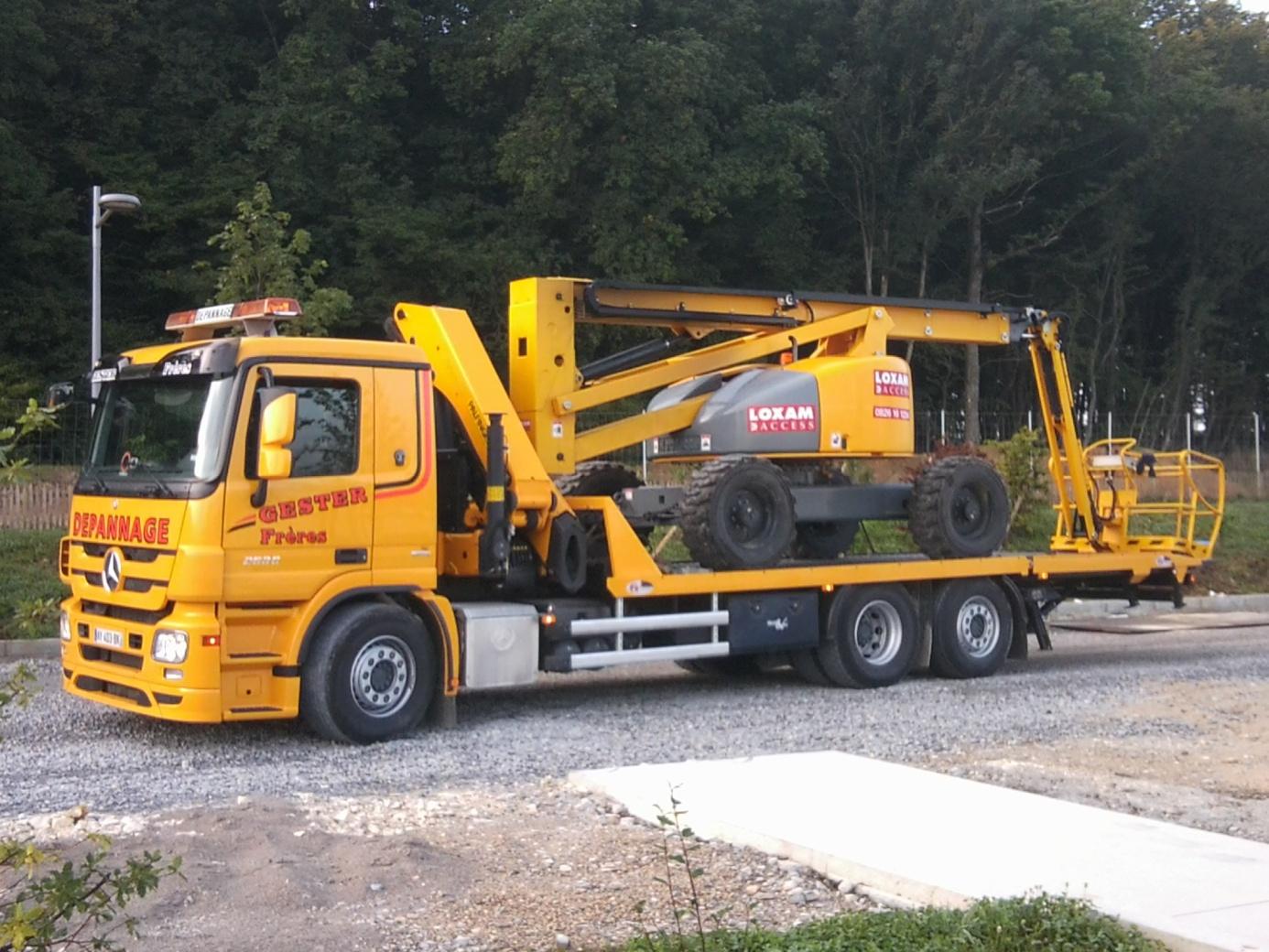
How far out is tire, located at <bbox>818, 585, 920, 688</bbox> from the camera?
527 inches

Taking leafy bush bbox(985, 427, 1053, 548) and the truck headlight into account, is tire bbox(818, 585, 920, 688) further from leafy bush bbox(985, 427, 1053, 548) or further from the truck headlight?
leafy bush bbox(985, 427, 1053, 548)

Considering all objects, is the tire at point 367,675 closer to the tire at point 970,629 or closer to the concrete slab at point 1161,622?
the tire at point 970,629

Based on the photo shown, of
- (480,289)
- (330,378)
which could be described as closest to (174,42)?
(480,289)

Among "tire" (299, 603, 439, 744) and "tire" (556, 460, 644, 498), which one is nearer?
"tire" (299, 603, 439, 744)

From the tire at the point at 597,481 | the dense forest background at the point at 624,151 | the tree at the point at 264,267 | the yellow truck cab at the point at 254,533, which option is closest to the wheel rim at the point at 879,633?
the tire at the point at 597,481

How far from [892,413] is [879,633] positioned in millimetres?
2064

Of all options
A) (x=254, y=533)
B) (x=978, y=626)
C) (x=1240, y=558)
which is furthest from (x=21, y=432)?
(x=1240, y=558)

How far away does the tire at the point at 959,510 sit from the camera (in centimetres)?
1407

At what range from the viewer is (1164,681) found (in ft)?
46.1

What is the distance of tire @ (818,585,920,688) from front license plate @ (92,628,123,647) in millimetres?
6087

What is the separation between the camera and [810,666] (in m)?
13.6

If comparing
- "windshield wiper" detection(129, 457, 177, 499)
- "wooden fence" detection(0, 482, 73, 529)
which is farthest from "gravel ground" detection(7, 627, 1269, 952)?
"wooden fence" detection(0, 482, 73, 529)

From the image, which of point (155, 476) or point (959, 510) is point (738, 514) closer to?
point (959, 510)

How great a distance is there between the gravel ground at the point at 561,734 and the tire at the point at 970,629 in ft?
0.66
